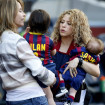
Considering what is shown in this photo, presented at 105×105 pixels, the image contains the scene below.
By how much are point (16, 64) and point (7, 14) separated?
0.40 meters

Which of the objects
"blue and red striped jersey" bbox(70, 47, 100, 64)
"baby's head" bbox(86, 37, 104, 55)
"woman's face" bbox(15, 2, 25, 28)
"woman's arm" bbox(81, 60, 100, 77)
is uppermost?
"woman's face" bbox(15, 2, 25, 28)

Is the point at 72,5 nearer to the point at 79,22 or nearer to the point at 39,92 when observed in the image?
the point at 79,22

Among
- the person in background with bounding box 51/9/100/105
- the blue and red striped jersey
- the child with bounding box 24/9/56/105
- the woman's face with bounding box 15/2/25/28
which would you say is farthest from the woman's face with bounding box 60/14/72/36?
the woman's face with bounding box 15/2/25/28

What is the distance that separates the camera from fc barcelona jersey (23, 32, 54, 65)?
300 cm

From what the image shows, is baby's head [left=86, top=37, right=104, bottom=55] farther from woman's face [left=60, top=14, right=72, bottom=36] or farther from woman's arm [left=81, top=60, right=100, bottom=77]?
woman's face [left=60, top=14, right=72, bottom=36]

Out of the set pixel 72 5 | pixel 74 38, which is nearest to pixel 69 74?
pixel 74 38

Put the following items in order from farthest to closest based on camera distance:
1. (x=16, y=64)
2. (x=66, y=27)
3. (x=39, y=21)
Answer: (x=66, y=27), (x=39, y=21), (x=16, y=64)

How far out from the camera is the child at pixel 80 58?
3170 millimetres

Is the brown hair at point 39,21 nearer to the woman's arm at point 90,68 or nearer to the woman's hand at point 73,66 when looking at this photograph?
the woman's hand at point 73,66

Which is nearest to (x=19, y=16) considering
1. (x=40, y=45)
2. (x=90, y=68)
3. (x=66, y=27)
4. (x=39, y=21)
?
(x=39, y=21)

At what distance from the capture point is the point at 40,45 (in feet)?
9.86

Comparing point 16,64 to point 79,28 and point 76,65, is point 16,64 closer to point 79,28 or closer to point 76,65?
point 76,65

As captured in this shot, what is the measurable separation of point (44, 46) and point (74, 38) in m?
0.42

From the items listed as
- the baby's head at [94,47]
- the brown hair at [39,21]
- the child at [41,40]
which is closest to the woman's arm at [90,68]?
the baby's head at [94,47]
